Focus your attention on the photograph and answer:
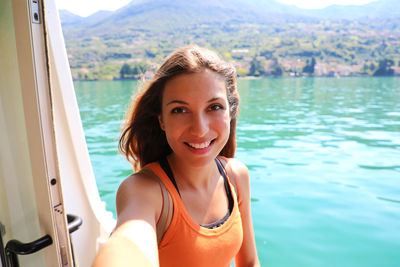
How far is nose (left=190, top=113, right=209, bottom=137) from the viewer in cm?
120

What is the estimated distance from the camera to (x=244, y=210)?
1.52 meters

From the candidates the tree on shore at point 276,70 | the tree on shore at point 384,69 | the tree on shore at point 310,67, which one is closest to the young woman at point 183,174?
the tree on shore at point 276,70

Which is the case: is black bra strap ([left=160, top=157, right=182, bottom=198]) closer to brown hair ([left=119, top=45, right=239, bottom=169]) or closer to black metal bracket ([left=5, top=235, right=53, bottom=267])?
brown hair ([left=119, top=45, right=239, bottom=169])

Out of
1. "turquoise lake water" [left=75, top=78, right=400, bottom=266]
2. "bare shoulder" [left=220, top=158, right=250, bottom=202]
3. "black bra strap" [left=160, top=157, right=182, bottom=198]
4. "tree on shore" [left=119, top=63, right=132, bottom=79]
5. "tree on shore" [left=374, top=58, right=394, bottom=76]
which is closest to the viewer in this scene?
"black bra strap" [left=160, top=157, right=182, bottom=198]

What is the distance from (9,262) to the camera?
85cm

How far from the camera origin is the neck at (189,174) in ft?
4.37

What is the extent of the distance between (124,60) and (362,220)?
177 ft

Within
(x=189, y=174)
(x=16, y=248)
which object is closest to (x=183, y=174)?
(x=189, y=174)

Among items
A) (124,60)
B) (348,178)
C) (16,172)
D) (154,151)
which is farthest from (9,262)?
(124,60)

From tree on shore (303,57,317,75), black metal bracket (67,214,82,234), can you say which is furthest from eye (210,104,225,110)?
tree on shore (303,57,317,75)

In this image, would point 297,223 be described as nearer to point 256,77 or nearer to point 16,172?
point 16,172

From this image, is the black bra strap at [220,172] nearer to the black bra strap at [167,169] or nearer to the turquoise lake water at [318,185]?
the black bra strap at [167,169]

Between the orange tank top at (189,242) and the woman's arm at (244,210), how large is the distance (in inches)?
10.7

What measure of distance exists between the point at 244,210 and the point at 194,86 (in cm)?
65
